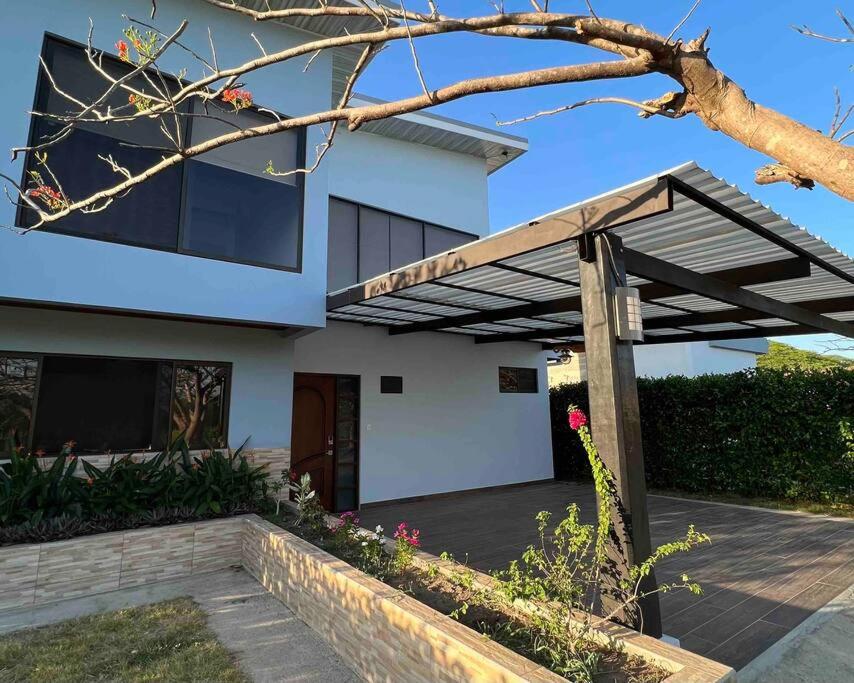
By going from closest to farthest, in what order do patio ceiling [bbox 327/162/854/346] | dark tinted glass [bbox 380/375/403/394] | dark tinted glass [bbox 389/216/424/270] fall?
patio ceiling [bbox 327/162/854/346] → dark tinted glass [bbox 380/375/403/394] → dark tinted glass [bbox 389/216/424/270]

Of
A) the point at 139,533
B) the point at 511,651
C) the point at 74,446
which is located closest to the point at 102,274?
the point at 74,446

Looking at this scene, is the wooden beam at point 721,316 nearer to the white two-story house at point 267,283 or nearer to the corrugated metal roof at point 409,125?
the white two-story house at point 267,283

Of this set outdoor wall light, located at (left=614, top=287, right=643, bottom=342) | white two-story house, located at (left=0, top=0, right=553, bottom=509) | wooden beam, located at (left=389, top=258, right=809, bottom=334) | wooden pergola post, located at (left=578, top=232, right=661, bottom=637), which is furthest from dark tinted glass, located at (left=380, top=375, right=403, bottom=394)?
outdoor wall light, located at (left=614, top=287, right=643, bottom=342)

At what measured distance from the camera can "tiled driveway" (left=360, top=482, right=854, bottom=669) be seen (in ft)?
11.8

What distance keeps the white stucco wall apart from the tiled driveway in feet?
11.7

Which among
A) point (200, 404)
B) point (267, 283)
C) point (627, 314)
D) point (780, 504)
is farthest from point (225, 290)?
point (780, 504)

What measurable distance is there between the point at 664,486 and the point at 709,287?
6.81m

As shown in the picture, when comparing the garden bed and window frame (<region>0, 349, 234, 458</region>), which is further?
window frame (<region>0, 349, 234, 458</region>)

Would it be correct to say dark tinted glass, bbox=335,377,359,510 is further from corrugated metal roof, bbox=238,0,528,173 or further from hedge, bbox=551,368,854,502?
hedge, bbox=551,368,854,502

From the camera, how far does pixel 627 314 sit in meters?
3.05

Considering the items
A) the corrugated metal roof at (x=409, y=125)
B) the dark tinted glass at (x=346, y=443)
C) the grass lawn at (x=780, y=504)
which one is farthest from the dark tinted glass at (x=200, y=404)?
the grass lawn at (x=780, y=504)

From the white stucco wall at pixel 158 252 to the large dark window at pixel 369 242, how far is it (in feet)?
5.79

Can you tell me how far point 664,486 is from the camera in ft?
31.7

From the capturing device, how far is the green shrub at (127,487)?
175 inches
